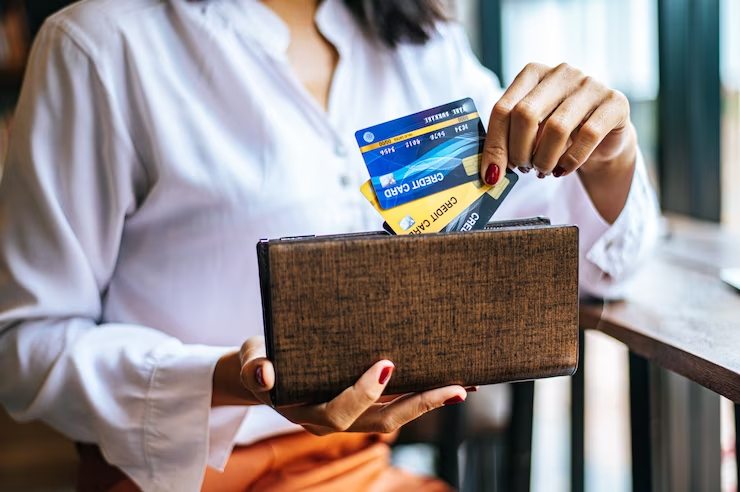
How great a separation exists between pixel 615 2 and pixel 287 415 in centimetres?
222

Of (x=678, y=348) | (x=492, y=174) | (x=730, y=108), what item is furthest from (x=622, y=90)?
(x=492, y=174)

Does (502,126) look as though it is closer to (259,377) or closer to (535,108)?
(535,108)

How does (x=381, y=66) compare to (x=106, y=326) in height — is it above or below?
above

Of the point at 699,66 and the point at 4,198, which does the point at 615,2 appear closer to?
the point at 699,66

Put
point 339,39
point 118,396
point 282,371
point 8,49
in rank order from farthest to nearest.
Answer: point 8,49 → point 339,39 → point 118,396 → point 282,371

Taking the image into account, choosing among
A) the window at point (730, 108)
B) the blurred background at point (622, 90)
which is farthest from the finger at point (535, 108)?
the window at point (730, 108)

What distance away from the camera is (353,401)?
599 mm

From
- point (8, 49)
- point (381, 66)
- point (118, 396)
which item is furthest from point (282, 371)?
point (8, 49)

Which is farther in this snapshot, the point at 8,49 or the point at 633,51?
the point at 8,49

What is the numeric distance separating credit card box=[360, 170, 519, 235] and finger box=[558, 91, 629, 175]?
0.34 feet

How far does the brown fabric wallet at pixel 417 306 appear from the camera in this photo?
0.59 m

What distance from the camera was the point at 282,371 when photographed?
0.59 metres

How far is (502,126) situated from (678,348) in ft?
1.00

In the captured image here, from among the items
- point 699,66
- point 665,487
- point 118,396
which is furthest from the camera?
point 699,66
